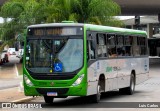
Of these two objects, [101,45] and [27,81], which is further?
[101,45]

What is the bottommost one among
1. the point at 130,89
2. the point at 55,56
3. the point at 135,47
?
the point at 130,89

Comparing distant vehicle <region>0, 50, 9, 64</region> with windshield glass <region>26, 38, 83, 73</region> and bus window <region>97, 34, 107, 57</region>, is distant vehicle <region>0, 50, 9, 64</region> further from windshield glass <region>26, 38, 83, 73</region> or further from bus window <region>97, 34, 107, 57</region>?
windshield glass <region>26, 38, 83, 73</region>

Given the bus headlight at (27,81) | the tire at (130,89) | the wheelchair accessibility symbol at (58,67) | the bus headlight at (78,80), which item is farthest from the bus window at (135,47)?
the bus headlight at (27,81)

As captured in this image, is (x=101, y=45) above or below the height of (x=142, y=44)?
above

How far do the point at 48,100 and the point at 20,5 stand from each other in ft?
83.8

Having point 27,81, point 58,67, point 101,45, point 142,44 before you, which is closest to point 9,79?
point 142,44

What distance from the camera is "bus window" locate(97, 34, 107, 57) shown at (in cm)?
1725

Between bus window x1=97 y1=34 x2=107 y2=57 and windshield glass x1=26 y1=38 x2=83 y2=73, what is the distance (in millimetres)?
1440

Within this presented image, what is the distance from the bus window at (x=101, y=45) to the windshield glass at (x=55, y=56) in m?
1.44

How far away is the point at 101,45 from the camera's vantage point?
17484mm

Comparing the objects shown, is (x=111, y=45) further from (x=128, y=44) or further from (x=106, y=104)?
(x=106, y=104)

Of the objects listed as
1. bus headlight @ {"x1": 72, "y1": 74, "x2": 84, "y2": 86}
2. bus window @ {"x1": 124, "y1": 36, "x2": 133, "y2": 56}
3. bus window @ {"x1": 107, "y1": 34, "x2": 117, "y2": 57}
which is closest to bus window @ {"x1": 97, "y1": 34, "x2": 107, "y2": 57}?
bus window @ {"x1": 107, "y1": 34, "x2": 117, "y2": 57}

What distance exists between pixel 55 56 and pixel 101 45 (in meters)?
2.30

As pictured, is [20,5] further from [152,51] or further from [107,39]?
[152,51]
